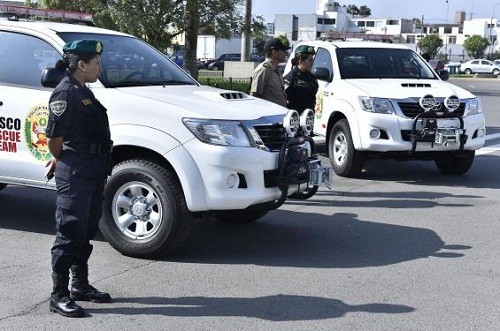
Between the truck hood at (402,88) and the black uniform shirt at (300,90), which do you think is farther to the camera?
the truck hood at (402,88)

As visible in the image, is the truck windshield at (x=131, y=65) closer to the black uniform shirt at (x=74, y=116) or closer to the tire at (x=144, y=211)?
the tire at (x=144, y=211)

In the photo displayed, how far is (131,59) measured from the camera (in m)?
6.85

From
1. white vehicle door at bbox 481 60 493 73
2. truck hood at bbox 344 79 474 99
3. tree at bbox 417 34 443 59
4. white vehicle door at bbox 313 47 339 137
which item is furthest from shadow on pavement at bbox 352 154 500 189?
tree at bbox 417 34 443 59

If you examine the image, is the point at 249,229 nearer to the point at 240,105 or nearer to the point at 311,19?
the point at 240,105

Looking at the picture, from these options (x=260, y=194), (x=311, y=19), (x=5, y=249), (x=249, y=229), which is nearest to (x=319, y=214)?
(x=249, y=229)

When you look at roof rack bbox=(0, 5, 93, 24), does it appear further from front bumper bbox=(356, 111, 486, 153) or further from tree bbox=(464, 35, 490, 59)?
tree bbox=(464, 35, 490, 59)

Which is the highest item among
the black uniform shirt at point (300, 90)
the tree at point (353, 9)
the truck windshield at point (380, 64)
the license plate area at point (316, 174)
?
the tree at point (353, 9)

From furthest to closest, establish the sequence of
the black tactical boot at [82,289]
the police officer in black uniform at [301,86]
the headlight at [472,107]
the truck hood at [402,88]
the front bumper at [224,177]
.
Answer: the headlight at [472,107], the truck hood at [402,88], the police officer in black uniform at [301,86], the front bumper at [224,177], the black tactical boot at [82,289]

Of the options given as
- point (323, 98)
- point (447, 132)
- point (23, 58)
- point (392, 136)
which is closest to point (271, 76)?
point (392, 136)

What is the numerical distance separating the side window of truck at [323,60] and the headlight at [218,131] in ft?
17.4

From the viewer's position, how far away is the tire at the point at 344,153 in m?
10.2

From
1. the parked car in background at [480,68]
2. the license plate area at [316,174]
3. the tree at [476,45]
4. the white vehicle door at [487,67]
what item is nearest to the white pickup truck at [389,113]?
the license plate area at [316,174]

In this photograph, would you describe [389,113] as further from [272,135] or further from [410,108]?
[272,135]

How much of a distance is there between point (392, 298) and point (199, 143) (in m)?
1.85
